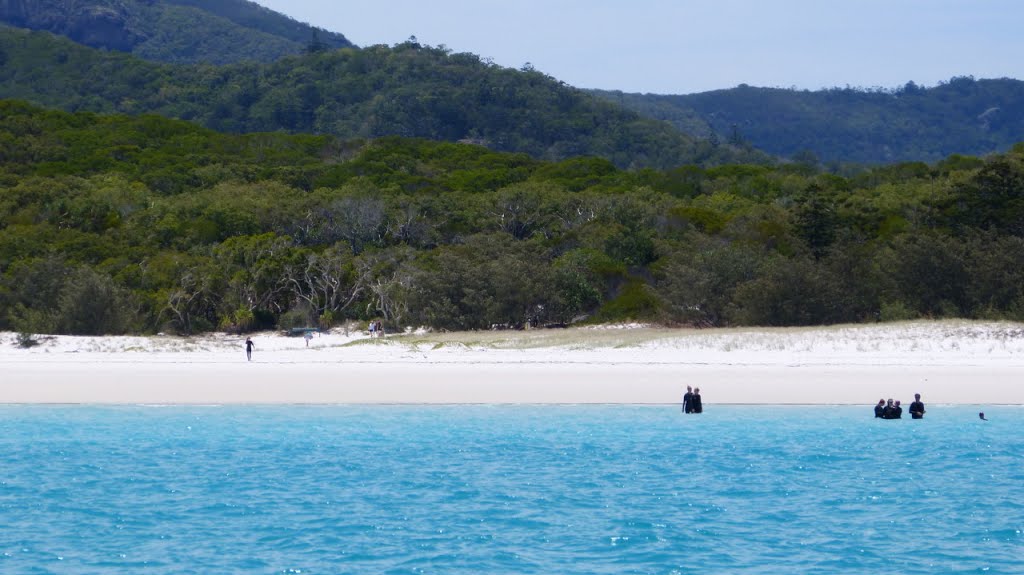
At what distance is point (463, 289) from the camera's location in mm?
31516

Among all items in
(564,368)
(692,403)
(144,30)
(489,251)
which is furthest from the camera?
(144,30)

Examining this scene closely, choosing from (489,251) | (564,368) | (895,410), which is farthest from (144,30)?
(895,410)

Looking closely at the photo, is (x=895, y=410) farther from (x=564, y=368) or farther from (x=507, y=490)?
(x=507, y=490)

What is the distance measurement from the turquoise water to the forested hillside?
83766 mm

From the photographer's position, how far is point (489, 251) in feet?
117

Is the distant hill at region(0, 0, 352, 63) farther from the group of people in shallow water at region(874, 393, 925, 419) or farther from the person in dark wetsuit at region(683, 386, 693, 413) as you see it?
the group of people in shallow water at region(874, 393, 925, 419)

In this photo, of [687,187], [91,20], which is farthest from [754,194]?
[91,20]

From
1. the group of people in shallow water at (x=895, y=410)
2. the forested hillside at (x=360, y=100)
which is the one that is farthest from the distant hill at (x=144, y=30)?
the group of people in shallow water at (x=895, y=410)

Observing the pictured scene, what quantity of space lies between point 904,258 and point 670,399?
12.2m

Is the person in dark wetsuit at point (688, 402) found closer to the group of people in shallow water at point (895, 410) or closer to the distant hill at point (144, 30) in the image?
the group of people in shallow water at point (895, 410)

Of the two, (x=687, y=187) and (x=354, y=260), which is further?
(x=687, y=187)

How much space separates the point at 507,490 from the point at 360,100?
104 meters

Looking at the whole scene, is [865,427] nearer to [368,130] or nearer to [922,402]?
[922,402]

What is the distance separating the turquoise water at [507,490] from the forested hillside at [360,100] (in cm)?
8377
